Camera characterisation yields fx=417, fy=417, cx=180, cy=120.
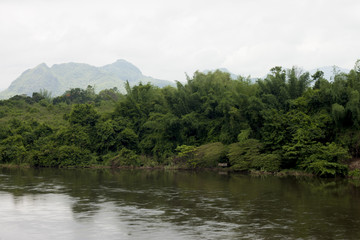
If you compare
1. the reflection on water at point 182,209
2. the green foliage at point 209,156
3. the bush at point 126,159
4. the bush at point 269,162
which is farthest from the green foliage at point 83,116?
the bush at point 269,162

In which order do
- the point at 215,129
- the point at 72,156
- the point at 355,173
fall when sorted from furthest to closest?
the point at 72,156 < the point at 215,129 < the point at 355,173

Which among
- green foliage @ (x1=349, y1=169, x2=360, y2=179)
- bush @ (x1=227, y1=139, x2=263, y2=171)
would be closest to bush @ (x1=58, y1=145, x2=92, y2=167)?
bush @ (x1=227, y1=139, x2=263, y2=171)

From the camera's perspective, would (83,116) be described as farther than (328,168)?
Yes

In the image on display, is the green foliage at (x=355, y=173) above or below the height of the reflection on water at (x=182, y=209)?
above

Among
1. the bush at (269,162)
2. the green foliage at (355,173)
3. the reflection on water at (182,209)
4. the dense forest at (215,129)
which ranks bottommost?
the reflection on water at (182,209)

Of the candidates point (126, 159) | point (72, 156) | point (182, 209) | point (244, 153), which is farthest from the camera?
point (72, 156)

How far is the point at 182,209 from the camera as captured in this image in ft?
48.7

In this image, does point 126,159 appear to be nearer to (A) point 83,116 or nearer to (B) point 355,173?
(A) point 83,116

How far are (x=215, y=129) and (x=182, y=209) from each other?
19.0 m

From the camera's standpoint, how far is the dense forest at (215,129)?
2606cm

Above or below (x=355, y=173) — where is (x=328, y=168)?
above

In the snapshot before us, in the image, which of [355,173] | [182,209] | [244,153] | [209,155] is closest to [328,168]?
[355,173]

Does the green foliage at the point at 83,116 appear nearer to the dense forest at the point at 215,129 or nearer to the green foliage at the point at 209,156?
the dense forest at the point at 215,129

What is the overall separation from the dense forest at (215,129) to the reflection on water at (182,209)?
3.83 m
